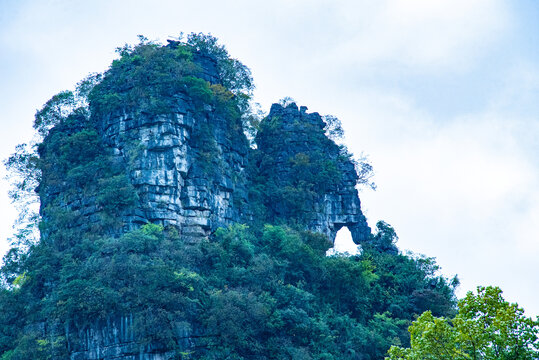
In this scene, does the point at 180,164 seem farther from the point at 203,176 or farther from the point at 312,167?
the point at 312,167

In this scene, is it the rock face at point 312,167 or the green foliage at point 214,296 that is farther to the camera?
the rock face at point 312,167

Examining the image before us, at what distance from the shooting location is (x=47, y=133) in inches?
1474

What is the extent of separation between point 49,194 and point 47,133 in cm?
419

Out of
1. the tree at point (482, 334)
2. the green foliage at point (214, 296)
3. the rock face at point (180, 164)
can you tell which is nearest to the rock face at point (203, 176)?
the rock face at point (180, 164)

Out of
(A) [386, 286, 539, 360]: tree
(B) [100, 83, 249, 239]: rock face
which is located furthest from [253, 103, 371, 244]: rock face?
(A) [386, 286, 539, 360]: tree

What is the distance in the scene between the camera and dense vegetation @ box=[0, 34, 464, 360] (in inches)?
1099

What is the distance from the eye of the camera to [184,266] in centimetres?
3048

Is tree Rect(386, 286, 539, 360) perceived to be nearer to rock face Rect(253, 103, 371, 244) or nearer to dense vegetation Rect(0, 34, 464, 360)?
dense vegetation Rect(0, 34, 464, 360)

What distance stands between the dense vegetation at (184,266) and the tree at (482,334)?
1347cm

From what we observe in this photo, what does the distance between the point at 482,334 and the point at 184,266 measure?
1763 cm

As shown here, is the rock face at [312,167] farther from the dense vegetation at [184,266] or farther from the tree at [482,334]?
the tree at [482,334]

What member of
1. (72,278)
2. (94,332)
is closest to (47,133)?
(72,278)

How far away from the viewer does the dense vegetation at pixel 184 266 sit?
2791 cm

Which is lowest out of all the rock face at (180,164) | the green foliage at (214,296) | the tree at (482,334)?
the tree at (482,334)
